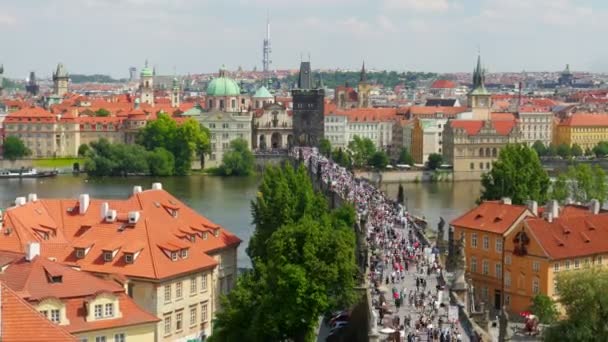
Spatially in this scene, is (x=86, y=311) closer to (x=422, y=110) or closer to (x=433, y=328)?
(x=433, y=328)

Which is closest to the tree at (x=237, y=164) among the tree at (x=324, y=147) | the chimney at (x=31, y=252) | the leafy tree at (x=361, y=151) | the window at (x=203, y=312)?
the tree at (x=324, y=147)

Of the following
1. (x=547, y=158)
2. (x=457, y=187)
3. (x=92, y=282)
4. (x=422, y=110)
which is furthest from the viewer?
(x=422, y=110)

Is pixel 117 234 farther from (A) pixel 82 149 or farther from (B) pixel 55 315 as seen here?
(A) pixel 82 149

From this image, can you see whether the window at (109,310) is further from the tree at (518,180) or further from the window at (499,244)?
the tree at (518,180)

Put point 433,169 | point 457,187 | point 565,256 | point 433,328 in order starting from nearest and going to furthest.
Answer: point 433,328, point 565,256, point 457,187, point 433,169

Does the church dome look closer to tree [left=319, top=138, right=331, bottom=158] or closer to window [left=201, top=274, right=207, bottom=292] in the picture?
tree [left=319, top=138, right=331, bottom=158]

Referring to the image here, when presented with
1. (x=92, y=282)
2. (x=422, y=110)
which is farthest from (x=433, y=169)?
(x=92, y=282)
